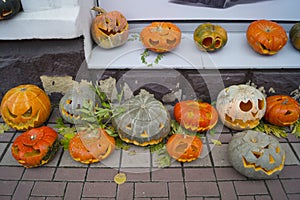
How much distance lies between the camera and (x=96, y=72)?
3.13 metres

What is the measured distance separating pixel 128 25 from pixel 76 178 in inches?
70.7

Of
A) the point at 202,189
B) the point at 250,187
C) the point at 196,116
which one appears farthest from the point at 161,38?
the point at 250,187

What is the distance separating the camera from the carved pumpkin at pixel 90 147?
8.62 ft

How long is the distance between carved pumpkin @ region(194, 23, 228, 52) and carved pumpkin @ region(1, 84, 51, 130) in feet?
5.63

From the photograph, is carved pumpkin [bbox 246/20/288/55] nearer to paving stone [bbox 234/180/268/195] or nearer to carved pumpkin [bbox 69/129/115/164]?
paving stone [bbox 234/180/268/195]

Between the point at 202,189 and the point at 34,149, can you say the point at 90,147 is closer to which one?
the point at 34,149

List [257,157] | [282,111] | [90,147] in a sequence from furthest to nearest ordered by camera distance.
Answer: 1. [282,111]
2. [90,147]
3. [257,157]

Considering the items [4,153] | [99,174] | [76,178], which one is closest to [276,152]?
[99,174]

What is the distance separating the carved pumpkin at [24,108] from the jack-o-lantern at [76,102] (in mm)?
215

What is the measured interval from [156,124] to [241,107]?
0.89 metres

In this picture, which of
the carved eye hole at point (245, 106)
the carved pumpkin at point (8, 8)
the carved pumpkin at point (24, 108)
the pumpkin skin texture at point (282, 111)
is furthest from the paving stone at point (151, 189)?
the carved pumpkin at point (8, 8)

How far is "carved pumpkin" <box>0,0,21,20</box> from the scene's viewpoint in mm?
2664

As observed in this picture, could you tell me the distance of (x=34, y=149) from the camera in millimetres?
2604

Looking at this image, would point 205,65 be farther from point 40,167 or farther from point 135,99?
point 40,167
